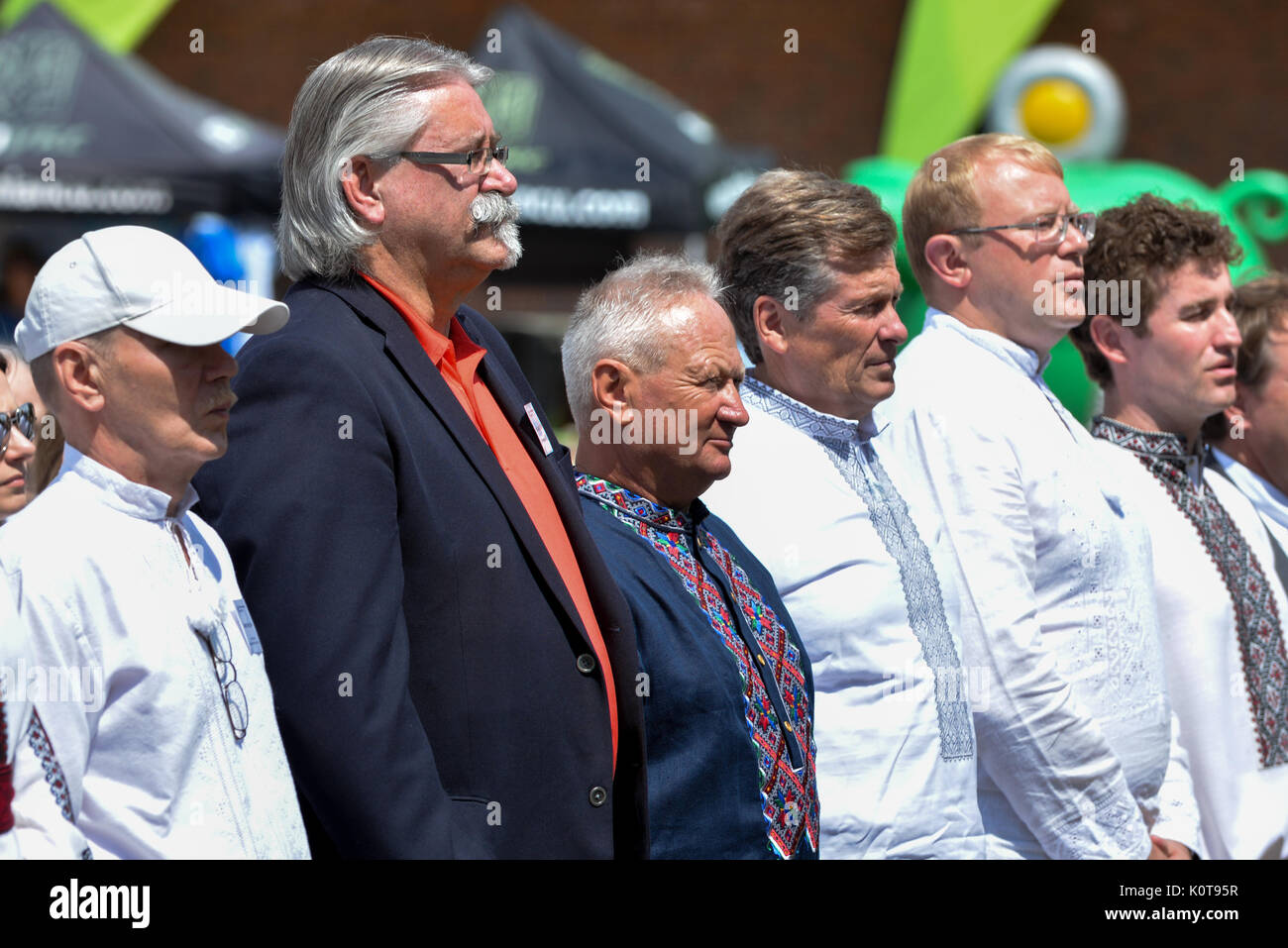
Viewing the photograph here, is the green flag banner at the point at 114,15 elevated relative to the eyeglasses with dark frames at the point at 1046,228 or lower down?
elevated

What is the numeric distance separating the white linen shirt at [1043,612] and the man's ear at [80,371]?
5.60ft

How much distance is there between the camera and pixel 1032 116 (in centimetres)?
891

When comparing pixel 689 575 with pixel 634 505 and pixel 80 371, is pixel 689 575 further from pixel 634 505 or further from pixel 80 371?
pixel 80 371

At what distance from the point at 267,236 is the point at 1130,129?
649 centimetres

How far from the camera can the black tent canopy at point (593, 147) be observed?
314 inches

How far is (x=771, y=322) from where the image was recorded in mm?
3195

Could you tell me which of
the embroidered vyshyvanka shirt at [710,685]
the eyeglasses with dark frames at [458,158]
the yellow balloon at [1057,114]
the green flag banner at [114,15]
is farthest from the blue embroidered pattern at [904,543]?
the green flag banner at [114,15]

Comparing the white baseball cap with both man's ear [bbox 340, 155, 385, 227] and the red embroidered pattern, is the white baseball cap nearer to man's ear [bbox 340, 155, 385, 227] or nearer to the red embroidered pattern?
man's ear [bbox 340, 155, 385, 227]

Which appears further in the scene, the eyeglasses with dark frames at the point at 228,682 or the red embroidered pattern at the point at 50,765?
the eyeglasses with dark frames at the point at 228,682

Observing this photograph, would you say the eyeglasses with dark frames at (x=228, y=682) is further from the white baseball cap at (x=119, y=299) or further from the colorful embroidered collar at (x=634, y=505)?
the colorful embroidered collar at (x=634, y=505)

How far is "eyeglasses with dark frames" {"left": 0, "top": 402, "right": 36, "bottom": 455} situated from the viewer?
8.95 ft

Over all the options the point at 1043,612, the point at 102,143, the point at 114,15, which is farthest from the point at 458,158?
the point at 114,15
